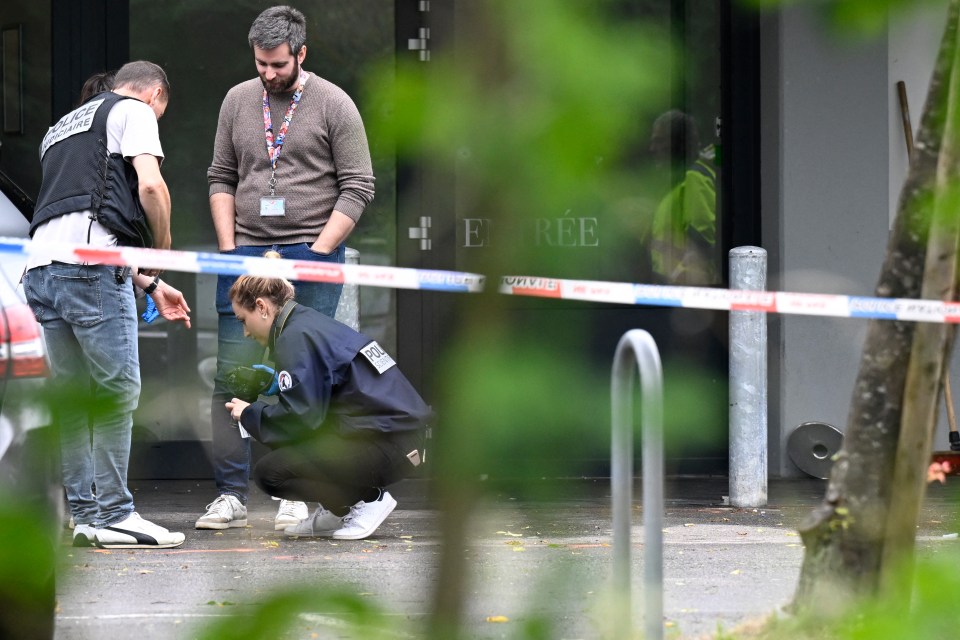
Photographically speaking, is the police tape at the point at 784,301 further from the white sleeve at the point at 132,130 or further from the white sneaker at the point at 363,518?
the white sleeve at the point at 132,130

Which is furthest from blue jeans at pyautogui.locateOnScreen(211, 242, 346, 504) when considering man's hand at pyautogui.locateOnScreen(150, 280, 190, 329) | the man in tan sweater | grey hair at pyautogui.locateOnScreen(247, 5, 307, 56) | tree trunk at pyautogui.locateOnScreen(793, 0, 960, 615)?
tree trunk at pyautogui.locateOnScreen(793, 0, 960, 615)

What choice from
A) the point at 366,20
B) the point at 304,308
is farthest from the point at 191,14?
the point at 304,308

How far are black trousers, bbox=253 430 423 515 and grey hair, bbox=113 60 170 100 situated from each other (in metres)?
1.31

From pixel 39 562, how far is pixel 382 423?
156 inches

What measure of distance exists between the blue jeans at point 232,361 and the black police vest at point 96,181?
0.71 meters

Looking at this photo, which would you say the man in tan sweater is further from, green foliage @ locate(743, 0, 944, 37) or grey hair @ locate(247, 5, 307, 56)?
green foliage @ locate(743, 0, 944, 37)

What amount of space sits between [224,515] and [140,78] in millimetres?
1634

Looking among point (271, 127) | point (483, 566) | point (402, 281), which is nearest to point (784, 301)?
point (402, 281)

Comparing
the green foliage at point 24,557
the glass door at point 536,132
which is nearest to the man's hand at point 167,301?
the green foliage at point 24,557

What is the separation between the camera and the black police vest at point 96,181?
15.5ft

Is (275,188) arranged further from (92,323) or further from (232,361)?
(92,323)

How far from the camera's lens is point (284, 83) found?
5.29m

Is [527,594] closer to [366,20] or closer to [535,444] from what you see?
[535,444]

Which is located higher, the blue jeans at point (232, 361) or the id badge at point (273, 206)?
the id badge at point (273, 206)
